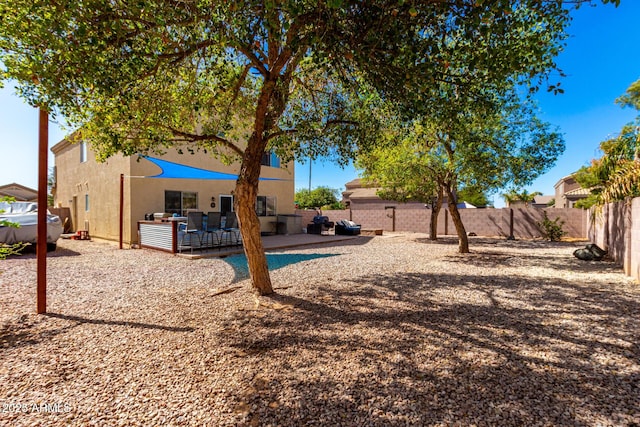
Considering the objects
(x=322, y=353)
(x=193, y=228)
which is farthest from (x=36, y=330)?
(x=193, y=228)

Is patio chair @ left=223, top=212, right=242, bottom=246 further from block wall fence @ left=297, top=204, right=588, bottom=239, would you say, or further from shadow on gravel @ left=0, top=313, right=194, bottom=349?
block wall fence @ left=297, top=204, right=588, bottom=239

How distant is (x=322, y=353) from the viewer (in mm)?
2998

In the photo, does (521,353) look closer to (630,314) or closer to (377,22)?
(630,314)

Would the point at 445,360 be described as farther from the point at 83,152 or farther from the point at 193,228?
the point at 83,152

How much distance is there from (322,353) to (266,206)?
1258 centimetres

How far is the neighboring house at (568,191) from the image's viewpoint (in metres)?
24.3

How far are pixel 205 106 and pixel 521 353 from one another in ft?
21.0

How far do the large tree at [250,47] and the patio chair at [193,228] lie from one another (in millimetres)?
3451

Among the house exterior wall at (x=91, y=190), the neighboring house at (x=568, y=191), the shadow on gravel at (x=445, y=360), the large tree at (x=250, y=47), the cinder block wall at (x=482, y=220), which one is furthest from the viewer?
the neighboring house at (x=568, y=191)

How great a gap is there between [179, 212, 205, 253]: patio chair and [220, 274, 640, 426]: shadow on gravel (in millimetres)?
5414

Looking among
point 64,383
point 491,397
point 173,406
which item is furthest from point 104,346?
point 491,397

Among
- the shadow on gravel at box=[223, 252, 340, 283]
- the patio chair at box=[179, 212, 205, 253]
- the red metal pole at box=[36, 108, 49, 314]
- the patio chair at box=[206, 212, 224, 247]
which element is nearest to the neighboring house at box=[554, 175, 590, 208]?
the shadow on gravel at box=[223, 252, 340, 283]

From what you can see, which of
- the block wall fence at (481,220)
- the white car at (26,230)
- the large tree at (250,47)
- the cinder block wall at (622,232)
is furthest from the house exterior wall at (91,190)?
the cinder block wall at (622,232)

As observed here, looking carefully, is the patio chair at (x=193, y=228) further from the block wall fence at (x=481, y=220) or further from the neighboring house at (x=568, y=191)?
the neighboring house at (x=568, y=191)
